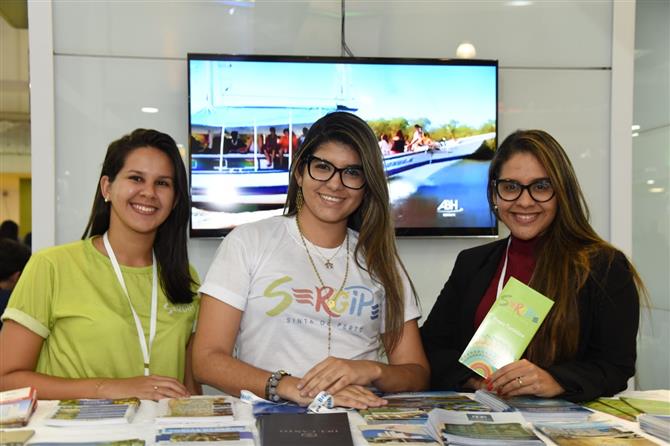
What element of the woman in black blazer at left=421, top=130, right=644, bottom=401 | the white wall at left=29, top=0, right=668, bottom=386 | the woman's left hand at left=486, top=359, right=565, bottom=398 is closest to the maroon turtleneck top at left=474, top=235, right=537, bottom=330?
the woman in black blazer at left=421, top=130, right=644, bottom=401

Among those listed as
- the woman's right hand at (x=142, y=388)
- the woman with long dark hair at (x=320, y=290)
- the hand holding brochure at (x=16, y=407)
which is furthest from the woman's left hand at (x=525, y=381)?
the hand holding brochure at (x=16, y=407)

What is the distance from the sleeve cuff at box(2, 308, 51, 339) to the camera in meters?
2.35

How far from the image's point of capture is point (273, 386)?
202cm


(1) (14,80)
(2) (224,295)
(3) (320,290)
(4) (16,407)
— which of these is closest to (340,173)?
(3) (320,290)

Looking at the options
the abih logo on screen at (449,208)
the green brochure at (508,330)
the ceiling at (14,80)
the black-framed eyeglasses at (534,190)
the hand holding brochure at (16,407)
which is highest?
the ceiling at (14,80)

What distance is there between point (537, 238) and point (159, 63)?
241cm

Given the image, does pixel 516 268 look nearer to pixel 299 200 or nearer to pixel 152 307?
pixel 299 200

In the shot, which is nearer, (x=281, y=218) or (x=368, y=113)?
(x=281, y=218)

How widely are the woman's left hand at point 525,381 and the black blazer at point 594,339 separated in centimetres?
3

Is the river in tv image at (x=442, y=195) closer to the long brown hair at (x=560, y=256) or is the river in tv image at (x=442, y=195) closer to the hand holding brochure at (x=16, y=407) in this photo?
the long brown hair at (x=560, y=256)

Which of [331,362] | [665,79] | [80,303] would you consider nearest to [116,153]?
[80,303]

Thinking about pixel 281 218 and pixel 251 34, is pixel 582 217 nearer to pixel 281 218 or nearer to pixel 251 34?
pixel 281 218

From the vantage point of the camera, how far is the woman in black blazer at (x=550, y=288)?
2.19 metres

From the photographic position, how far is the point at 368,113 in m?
4.05
